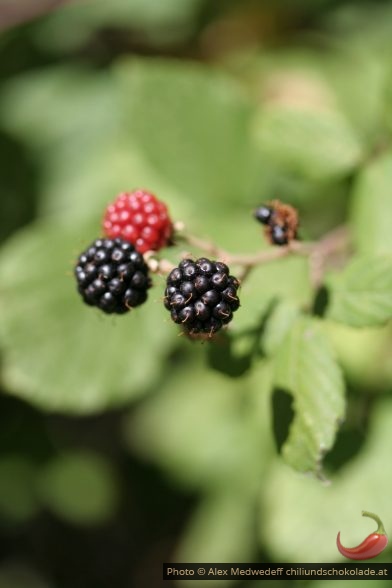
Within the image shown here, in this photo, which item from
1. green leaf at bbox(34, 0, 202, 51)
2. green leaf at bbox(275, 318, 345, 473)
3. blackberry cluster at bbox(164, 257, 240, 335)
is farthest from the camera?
green leaf at bbox(34, 0, 202, 51)

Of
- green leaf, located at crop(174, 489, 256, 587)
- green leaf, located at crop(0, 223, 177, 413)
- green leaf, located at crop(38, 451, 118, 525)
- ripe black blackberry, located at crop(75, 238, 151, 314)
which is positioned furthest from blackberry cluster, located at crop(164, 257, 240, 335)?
green leaf, located at crop(38, 451, 118, 525)

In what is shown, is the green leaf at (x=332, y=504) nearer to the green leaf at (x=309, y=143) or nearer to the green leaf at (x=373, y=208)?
the green leaf at (x=373, y=208)

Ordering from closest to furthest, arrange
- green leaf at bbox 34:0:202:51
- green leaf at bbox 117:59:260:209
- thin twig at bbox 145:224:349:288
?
thin twig at bbox 145:224:349:288 → green leaf at bbox 117:59:260:209 → green leaf at bbox 34:0:202:51

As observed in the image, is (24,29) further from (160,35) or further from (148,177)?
(148,177)

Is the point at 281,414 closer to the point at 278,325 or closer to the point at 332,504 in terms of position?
the point at 278,325

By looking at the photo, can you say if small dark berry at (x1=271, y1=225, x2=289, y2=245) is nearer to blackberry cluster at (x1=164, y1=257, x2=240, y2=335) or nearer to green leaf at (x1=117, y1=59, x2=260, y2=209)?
blackberry cluster at (x1=164, y1=257, x2=240, y2=335)

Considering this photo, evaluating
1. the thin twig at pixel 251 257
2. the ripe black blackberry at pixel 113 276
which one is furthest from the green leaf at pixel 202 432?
the ripe black blackberry at pixel 113 276
